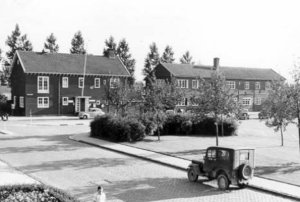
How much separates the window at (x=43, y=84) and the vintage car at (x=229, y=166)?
151 ft

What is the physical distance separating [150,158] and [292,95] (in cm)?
811

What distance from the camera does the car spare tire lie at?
16078 mm

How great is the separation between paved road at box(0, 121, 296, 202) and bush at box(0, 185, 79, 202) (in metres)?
2.64

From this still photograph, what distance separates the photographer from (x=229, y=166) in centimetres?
1623

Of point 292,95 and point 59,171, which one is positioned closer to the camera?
point 59,171

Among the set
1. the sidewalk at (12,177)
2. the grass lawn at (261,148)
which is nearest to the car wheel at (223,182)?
the grass lawn at (261,148)

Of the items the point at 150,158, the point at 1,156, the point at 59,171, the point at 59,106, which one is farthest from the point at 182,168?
the point at 59,106

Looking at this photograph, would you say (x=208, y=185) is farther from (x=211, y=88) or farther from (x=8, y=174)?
(x=211, y=88)

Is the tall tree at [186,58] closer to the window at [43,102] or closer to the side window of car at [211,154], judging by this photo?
the window at [43,102]

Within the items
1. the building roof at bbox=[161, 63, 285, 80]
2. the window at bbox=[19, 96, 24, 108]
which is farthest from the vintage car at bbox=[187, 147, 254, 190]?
the building roof at bbox=[161, 63, 285, 80]

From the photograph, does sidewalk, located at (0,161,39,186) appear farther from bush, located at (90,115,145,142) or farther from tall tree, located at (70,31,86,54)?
tall tree, located at (70,31,86,54)

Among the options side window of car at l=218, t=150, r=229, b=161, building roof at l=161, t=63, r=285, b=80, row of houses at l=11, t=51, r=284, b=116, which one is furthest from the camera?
building roof at l=161, t=63, r=285, b=80

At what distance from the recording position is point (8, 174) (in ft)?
61.9

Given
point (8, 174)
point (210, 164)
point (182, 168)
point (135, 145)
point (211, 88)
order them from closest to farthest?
point (210, 164) < point (8, 174) < point (182, 168) < point (211, 88) < point (135, 145)
